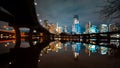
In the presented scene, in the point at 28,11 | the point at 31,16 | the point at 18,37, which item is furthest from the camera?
the point at 18,37

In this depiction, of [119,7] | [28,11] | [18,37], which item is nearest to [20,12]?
[28,11]

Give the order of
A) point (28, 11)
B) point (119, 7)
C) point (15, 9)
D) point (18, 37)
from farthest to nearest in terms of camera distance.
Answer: point (18, 37)
point (28, 11)
point (15, 9)
point (119, 7)

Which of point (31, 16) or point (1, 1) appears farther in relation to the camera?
point (31, 16)

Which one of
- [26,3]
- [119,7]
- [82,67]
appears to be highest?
[26,3]

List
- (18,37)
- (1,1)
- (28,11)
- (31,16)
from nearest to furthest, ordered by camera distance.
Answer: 1. (1,1)
2. (28,11)
3. (31,16)
4. (18,37)

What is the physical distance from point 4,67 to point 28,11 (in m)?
26.0

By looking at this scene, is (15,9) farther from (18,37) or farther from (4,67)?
(4,67)

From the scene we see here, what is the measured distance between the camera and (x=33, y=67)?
1010 centimetres

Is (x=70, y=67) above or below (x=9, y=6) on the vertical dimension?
below

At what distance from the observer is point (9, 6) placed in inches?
1231

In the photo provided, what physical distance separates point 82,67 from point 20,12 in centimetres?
2630

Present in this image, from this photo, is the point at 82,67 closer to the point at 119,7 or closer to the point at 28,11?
the point at 119,7

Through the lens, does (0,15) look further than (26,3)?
No

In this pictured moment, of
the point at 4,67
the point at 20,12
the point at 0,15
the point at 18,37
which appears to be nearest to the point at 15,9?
the point at 20,12
